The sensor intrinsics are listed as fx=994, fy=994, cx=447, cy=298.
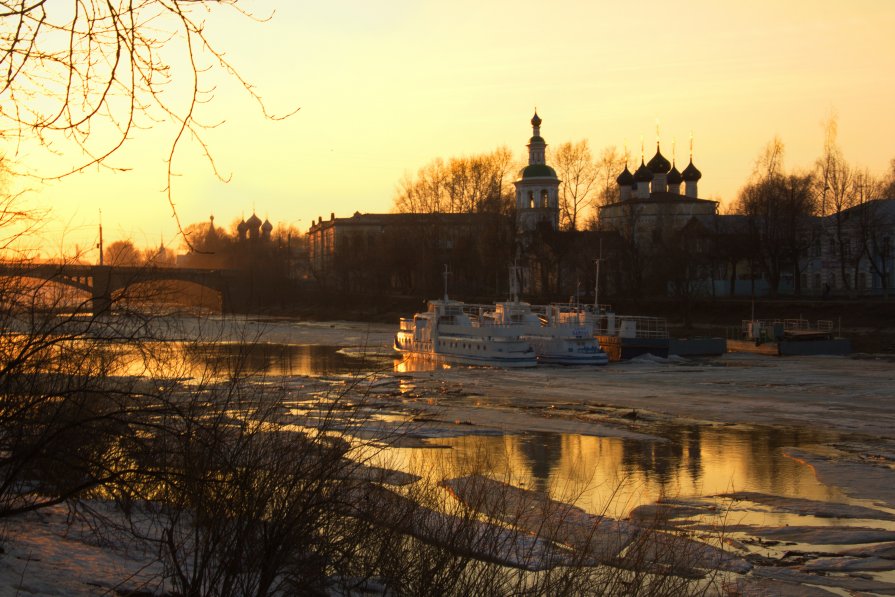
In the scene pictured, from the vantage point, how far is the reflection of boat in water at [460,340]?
161 feet

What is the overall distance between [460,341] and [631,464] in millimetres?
32940

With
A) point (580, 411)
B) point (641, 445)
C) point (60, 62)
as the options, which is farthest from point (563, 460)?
point (60, 62)

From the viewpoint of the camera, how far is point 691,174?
366 ft

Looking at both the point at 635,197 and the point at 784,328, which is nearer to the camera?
the point at 784,328

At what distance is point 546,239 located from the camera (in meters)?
89.5

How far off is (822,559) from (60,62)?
10735 millimetres

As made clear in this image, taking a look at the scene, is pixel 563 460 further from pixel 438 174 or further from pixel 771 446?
pixel 438 174

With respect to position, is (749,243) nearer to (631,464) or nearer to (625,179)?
(625,179)

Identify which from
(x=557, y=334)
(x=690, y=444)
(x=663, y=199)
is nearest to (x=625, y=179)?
(x=663, y=199)

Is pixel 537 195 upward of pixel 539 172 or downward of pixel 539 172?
downward

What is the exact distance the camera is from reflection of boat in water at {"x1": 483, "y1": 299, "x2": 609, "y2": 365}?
163ft

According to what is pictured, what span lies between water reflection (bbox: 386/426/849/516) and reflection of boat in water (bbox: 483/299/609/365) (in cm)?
2503

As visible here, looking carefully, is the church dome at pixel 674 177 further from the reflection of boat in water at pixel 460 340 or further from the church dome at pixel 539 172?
the reflection of boat in water at pixel 460 340

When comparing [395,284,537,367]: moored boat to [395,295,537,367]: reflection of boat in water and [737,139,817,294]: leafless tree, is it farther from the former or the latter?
[737,139,817,294]: leafless tree
